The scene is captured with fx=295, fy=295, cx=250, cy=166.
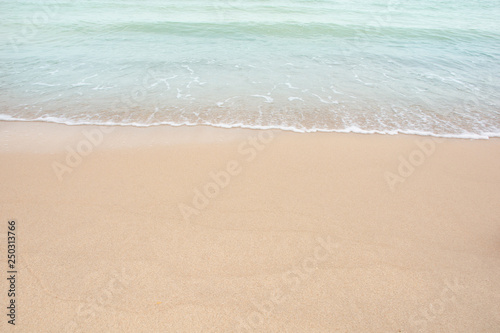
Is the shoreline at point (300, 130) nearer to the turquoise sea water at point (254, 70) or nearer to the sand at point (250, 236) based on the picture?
the turquoise sea water at point (254, 70)

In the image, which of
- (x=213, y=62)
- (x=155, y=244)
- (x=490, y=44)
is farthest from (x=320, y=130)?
(x=490, y=44)

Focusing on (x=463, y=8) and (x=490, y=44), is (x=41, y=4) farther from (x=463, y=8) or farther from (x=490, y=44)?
(x=463, y=8)

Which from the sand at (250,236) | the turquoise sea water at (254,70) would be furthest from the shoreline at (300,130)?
the sand at (250,236)

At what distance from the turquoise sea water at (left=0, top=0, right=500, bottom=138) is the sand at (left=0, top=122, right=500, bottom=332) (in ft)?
4.48

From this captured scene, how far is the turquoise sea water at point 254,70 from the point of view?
6.23m

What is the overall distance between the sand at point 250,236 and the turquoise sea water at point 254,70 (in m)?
1.37

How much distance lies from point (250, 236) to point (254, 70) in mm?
6797

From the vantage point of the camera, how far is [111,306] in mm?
2475

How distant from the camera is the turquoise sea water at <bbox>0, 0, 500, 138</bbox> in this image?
6.23 m

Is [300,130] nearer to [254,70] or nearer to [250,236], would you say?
[250,236]

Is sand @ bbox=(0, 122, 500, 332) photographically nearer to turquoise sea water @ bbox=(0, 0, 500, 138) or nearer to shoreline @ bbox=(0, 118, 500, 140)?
shoreline @ bbox=(0, 118, 500, 140)

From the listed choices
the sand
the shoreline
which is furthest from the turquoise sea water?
the sand

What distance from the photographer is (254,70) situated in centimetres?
893

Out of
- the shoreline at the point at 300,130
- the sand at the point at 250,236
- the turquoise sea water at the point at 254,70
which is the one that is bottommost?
the sand at the point at 250,236
